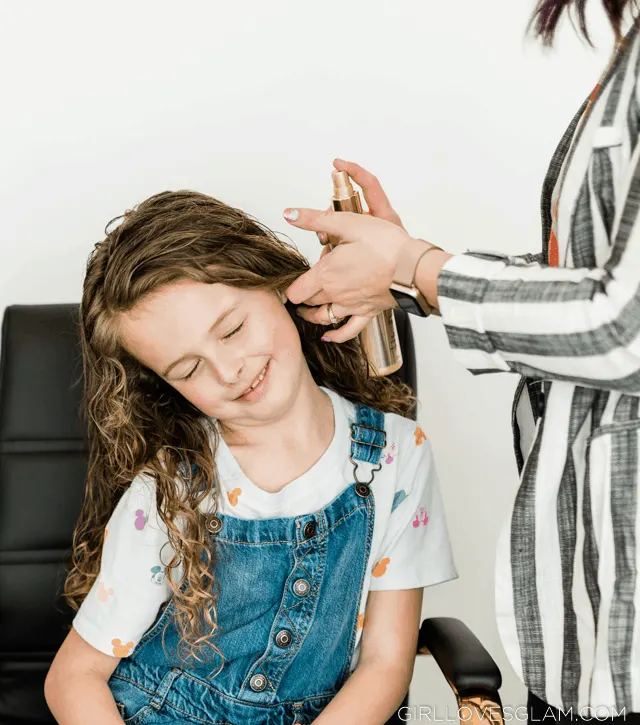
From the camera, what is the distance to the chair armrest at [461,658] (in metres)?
1.21

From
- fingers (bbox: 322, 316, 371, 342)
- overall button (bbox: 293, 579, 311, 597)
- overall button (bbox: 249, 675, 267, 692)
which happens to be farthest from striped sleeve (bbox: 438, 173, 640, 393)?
overall button (bbox: 249, 675, 267, 692)

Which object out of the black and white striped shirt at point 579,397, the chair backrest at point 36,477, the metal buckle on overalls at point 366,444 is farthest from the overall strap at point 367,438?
the black and white striped shirt at point 579,397

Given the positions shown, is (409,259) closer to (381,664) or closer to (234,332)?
(234,332)

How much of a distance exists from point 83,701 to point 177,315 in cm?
57

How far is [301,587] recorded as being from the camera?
4.36ft

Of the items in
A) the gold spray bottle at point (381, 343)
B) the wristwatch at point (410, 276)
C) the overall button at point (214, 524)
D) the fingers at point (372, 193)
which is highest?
the fingers at point (372, 193)

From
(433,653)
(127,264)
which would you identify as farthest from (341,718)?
(127,264)

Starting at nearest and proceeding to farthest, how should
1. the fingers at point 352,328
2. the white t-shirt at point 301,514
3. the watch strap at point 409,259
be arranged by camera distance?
1. the watch strap at point 409,259
2. the fingers at point 352,328
3. the white t-shirt at point 301,514

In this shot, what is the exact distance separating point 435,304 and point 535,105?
93cm

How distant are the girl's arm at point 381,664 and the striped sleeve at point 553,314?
56 cm

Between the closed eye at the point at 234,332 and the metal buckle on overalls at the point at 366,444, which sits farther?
the metal buckle on overalls at the point at 366,444

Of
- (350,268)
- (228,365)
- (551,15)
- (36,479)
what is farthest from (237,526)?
(551,15)

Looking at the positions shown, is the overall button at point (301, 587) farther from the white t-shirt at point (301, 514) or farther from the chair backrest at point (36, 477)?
the chair backrest at point (36, 477)

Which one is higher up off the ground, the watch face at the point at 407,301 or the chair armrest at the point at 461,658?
the watch face at the point at 407,301
